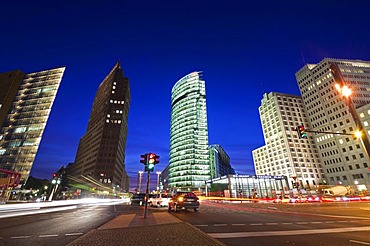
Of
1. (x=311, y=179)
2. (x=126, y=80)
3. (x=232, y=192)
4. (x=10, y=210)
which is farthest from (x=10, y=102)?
(x=311, y=179)

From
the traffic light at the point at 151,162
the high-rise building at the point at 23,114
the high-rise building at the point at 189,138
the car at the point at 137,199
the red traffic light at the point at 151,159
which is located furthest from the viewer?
the high-rise building at the point at 189,138

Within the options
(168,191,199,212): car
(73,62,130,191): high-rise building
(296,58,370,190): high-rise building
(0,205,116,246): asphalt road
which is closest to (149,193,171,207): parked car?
(168,191,199,212): car

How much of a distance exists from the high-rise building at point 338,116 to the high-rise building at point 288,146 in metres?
7.83

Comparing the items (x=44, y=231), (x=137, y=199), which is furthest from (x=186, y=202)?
(x=137, y=199)

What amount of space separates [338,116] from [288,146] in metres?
26.9

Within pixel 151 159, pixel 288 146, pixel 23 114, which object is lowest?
pixel 151 159

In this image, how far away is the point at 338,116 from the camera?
85.8m

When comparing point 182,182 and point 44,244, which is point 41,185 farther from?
point 44,244

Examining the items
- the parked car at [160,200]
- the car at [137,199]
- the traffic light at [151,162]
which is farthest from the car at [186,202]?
the car at [137,199]

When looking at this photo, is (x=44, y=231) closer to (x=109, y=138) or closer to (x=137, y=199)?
(x=137, y=199)

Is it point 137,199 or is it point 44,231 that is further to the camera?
point 137,199

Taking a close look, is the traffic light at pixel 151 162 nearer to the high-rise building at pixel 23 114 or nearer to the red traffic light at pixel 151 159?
the red traffic light at pixel 151 159

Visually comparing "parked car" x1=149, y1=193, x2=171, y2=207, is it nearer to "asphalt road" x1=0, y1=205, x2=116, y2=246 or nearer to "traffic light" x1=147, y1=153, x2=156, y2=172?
"traffic light" x1=147, y1=153, x2=156, y2=172

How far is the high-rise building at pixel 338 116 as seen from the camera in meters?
75.9
